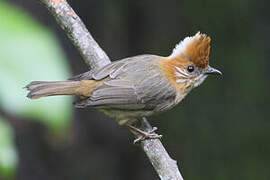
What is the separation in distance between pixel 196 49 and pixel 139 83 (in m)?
0.56

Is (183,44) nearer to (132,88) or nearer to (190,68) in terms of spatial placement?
(190,68)

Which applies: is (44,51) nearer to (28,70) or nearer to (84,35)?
(28,70)

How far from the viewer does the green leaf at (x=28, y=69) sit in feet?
3.89

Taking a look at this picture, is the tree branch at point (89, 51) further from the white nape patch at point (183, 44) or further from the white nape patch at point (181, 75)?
the white nape patch at point (183, 44)

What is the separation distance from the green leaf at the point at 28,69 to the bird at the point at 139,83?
6.56 ft

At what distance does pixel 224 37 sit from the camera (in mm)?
7602

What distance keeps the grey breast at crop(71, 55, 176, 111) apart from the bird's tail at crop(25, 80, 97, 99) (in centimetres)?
6

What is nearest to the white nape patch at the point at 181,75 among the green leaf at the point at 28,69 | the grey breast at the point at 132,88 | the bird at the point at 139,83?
the bird at the point at 139,83

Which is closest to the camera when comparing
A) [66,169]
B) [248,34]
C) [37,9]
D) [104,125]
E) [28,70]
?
[28,70]

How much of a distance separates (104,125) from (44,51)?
222 inches

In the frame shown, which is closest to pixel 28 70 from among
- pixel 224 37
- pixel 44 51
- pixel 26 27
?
pixel 44 51

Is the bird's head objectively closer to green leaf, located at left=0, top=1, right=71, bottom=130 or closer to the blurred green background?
the blurred green background

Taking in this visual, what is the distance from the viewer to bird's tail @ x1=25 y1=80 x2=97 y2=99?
10.9 feet

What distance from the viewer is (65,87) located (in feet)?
11.6
